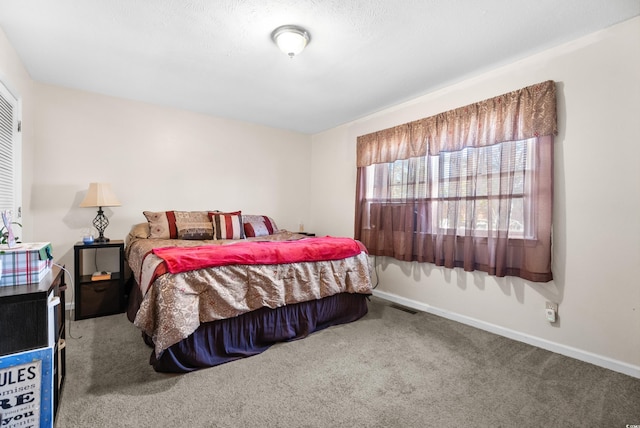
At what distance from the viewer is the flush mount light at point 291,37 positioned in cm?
209

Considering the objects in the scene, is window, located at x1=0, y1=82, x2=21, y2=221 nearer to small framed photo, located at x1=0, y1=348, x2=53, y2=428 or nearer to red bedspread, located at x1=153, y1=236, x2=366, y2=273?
red bedspread, located at x1=153, y1=236, x2=366, y2=273

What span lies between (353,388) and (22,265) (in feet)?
5.96

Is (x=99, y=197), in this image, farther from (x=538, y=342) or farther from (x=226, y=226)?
(x=538, y=342)

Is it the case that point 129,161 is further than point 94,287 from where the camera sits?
Yes

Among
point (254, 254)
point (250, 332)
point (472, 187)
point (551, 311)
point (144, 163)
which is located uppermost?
point (144, 163)

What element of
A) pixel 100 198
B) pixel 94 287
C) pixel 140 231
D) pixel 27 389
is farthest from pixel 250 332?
pixel 100 198

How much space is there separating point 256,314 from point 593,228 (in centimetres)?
255

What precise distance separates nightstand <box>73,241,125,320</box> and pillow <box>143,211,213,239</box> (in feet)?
1.21

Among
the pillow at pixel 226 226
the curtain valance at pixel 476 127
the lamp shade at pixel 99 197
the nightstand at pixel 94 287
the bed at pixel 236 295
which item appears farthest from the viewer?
the pillow at pixel 226 226

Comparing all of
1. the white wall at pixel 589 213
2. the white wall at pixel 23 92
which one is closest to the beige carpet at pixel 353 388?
the white wall at pixel 589 213

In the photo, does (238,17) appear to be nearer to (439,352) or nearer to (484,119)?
(484,119)

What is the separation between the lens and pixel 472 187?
275cm

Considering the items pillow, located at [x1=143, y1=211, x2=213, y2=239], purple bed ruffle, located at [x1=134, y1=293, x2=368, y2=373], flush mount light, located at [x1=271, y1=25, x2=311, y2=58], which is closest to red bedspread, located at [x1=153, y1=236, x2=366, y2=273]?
purple bed ruffle, located at [x1=134, y1=293, x2=368, y2=373]

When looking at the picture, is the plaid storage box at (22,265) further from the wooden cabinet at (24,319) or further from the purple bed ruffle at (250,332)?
the purple bed ruffle at (250,332)
